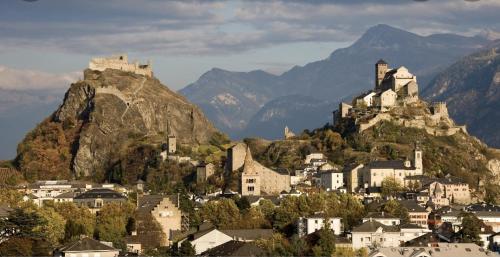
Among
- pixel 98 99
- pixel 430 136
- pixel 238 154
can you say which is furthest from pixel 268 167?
pixel 98 99

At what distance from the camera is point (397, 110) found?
120 m

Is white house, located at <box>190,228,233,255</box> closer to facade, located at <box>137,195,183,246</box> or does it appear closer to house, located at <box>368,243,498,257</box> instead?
facade, located at <box>137,195,183,246</box>

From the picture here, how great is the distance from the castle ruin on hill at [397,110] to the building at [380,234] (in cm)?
4077

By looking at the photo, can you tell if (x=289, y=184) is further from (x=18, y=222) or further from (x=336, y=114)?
(x=18, y=222)

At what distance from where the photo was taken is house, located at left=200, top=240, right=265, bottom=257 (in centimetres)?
6525

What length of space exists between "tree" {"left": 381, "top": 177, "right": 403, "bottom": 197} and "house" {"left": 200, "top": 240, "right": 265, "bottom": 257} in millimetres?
31354

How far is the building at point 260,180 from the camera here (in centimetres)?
10231

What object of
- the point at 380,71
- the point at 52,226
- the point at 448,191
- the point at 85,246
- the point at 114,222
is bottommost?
the point at 85,246

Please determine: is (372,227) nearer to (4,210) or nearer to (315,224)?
(315,224)

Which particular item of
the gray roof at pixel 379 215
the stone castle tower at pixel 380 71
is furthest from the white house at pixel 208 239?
the stone castle tower at pixel 380 71

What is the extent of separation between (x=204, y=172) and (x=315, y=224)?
33.6m

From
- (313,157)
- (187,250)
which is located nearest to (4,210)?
(187,250)

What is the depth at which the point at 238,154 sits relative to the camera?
10994 cm

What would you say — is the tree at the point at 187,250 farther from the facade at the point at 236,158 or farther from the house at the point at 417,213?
the facade at the point at 236,158
